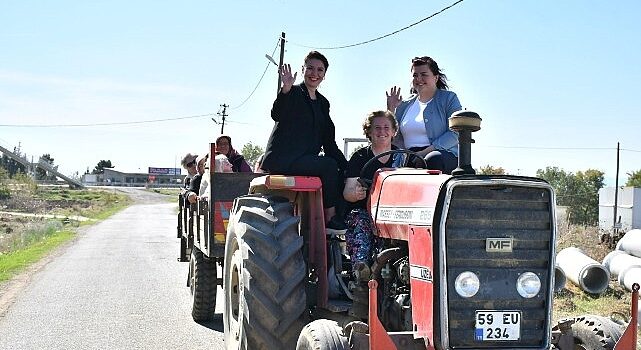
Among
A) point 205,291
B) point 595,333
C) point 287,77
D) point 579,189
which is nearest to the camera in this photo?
point 595,333

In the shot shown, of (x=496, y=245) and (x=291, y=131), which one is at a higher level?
(x=291, y=131)

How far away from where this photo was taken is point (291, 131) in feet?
20.1

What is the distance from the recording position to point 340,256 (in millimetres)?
5980

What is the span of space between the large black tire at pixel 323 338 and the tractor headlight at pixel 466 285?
2.31 feet

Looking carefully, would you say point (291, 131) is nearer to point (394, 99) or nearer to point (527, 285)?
point (394, 99)

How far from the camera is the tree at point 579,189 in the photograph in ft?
175

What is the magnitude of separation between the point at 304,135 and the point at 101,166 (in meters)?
180

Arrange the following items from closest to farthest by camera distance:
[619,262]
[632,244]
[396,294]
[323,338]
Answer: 1. [323,338]
2. [396,294]
3. [619,262]
4. [632,244]

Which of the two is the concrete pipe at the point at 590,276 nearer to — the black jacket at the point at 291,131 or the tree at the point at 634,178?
the black jacket at the point at 291,131

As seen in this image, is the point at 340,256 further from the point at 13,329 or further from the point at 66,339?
the point at 13,329

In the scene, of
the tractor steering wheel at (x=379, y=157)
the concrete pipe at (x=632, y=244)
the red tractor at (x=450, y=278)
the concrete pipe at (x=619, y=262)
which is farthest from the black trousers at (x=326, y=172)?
the concrete pipe at (x=632, y=244)

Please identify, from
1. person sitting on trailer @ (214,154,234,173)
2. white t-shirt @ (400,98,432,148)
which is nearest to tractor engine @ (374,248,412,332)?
white t-shirt @ (400,98,432,148)

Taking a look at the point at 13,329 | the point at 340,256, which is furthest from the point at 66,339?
the point at 340,256

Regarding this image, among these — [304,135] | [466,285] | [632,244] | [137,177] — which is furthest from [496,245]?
[137,177]
